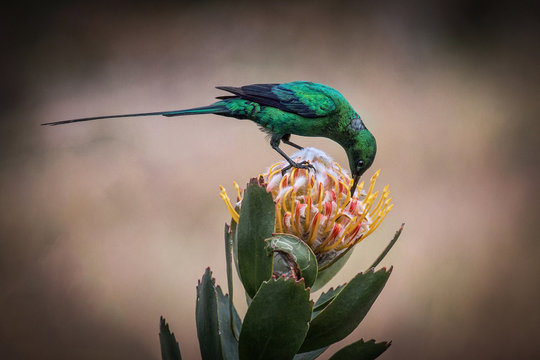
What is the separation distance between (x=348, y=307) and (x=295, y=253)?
88 millimetres

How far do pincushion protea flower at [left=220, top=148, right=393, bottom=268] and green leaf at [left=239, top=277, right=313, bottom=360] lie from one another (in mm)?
115

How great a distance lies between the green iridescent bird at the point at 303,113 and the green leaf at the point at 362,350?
1.10 ft

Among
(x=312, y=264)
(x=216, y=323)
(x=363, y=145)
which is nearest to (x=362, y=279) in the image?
(x=312, y=264)

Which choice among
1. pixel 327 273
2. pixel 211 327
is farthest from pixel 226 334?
pixel 327 273

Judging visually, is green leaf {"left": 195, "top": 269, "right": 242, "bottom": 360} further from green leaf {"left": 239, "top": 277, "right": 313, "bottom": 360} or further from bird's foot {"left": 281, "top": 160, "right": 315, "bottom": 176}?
bird's foot {"left": 281, "top": 160, "right": 315, "bottom": 176}

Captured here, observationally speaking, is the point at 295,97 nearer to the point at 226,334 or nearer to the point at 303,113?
the point at 303,113

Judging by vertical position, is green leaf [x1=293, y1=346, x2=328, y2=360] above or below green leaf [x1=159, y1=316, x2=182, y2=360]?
below

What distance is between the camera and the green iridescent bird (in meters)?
0.86

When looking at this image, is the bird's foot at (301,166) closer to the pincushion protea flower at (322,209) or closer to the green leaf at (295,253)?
the pincushion protea flower at (322,209)

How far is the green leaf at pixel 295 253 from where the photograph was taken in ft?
1.78

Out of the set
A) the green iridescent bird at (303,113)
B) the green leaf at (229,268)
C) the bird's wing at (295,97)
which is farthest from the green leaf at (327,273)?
the bird's wing at (295,97)

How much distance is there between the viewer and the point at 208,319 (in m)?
0.58

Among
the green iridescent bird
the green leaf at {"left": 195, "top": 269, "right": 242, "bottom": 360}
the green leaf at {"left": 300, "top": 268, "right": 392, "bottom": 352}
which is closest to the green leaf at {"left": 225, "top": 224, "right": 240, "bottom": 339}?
the green leaf at {"left": 195, "top": 269, "right": 242, "bottom": 360}

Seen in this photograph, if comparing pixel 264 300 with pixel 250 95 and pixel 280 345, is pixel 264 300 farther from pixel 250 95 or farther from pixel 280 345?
pixel 250 95
